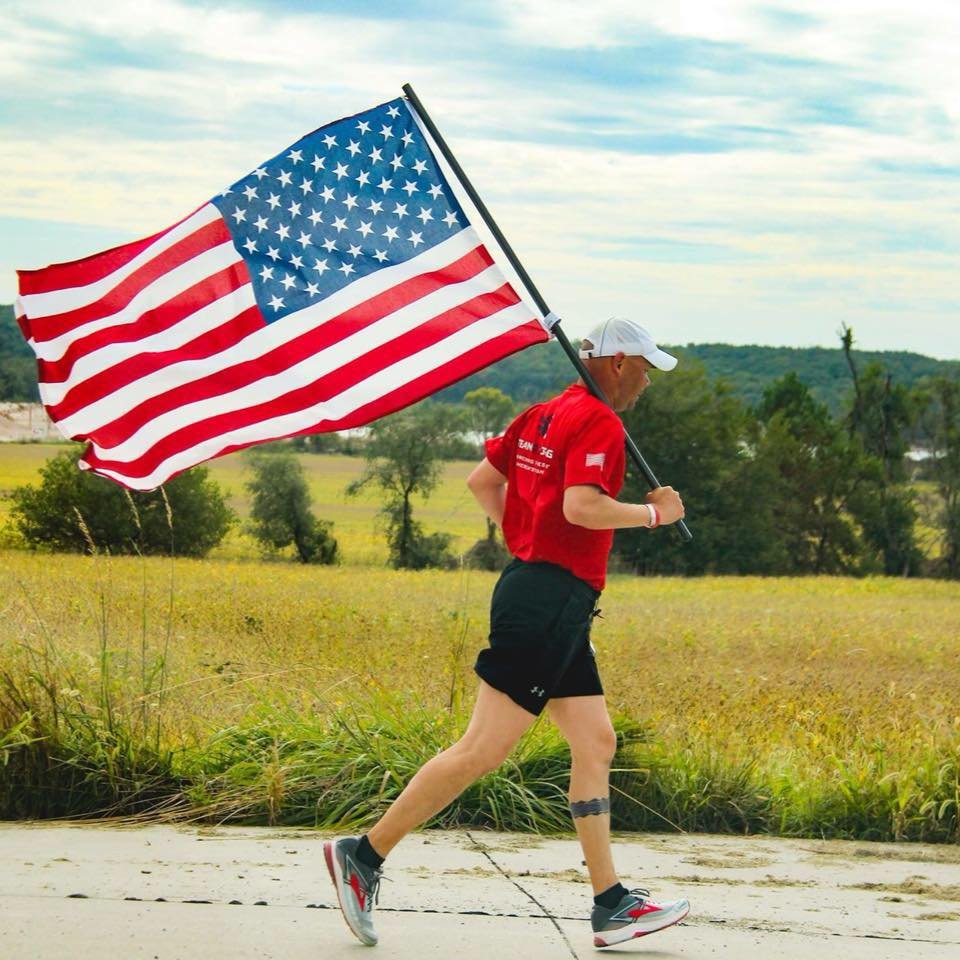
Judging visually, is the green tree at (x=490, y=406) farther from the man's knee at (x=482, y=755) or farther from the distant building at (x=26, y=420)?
the man's knee at (x=482, y=755)

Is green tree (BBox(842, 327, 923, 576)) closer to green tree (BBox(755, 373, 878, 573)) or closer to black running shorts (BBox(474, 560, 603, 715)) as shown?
green tree (BBox(755, 373, 878, 573))

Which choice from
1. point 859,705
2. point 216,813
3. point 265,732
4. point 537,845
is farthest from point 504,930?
point 859,705

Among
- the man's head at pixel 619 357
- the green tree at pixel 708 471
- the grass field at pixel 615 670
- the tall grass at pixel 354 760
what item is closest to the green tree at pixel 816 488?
the green tree at pixel 708 471

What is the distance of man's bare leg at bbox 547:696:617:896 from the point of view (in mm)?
4363

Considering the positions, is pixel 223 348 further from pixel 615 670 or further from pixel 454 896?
pixel 615 670

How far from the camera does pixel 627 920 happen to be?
420cm

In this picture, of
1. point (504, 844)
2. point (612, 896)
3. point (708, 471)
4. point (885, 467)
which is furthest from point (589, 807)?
point (885, 467)

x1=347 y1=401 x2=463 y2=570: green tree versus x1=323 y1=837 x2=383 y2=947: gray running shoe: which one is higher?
x1=323 y1=837 x2=383 y2=947: gray running shoe

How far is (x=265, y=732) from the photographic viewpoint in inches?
247

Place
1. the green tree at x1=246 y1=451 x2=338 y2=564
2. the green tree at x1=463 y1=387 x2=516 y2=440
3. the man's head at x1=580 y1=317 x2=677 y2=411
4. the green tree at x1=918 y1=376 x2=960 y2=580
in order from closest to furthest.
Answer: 1. the man's head at x1=580 y1=317 x2=677 y2=411
2. the green tree at x1=246 y1=451 x2=338 y2=564
3. the green tree at x1=918 y1=376 x2=960 y2=580
4. the green tree at x1=463 y1=387 x2=516 y2=440

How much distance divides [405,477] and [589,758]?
4810 cm

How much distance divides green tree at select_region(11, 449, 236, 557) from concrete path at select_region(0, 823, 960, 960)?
3023 centimetres

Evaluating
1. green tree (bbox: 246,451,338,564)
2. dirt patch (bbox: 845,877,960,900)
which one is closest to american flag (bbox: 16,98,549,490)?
dirt patch (bbox: 845,877,960,900)

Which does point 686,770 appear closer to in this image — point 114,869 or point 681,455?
point 114,869
